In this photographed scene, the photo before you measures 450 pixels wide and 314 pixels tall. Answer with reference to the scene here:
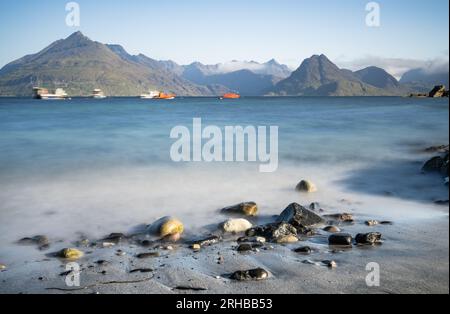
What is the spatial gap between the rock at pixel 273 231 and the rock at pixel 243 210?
1.50 meters

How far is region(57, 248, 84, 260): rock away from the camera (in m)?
7.15

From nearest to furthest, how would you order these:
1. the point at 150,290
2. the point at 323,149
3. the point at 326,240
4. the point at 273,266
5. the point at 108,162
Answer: the point at 150,290 < the point at 273,266 < the point at 326,240 < the point at 108,162 < the point at 323,149

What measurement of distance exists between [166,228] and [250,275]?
2.94 metres

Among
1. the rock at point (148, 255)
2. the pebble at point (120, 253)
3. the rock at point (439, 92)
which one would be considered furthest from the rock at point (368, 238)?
the rock at point (439, 92)

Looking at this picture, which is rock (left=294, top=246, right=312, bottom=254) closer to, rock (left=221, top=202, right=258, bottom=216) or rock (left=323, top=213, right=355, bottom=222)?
rock (left=323, top=213, right=355, bottom=222)

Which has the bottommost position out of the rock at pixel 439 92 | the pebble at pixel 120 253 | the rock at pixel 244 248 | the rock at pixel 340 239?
the pebble at pixel 120 253

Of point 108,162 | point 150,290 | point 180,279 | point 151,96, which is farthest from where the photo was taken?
point 151,96

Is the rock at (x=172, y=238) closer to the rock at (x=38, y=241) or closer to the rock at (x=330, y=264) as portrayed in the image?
the rock at (x=38, y=241)

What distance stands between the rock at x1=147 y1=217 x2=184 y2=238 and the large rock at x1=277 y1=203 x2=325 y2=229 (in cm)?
252

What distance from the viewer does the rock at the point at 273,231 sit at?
8062 mm

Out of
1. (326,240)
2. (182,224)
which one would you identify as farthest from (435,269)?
(182,224)
